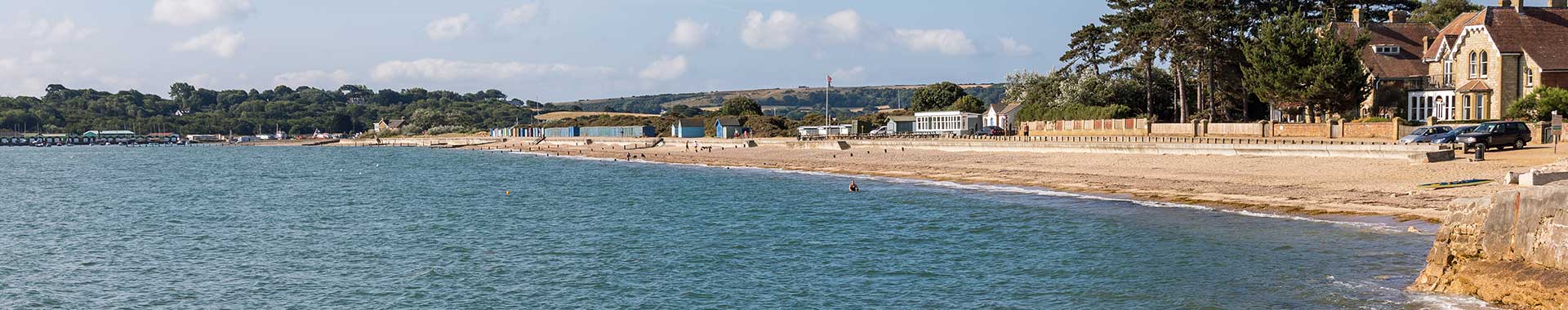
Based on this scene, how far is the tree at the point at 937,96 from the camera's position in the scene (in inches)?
5965

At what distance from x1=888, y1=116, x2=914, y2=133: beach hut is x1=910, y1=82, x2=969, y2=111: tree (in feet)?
84.3

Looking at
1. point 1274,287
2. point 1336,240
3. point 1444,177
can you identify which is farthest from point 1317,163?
point 1274,287

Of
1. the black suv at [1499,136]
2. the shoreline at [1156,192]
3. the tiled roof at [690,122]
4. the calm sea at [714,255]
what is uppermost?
the tiled roof at [690,122]

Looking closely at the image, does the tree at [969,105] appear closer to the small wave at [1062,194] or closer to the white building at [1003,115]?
the white building at [1003,115]

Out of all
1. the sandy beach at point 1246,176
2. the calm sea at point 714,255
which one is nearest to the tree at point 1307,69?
the sandy beach at point 1246,176

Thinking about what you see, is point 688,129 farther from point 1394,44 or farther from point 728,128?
point 1394,44

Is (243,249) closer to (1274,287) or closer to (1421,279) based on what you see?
(1274,287)

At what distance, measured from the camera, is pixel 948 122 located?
114 meters

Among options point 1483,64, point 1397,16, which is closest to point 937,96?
point 1397,16

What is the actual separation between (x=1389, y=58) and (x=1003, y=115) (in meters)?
36.7

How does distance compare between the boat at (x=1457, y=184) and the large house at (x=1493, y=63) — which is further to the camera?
the large house at (x=1493, y=63)

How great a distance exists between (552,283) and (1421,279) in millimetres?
15738

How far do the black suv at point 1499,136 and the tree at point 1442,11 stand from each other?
49190 millimetres

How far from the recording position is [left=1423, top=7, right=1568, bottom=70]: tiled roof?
211 ft
